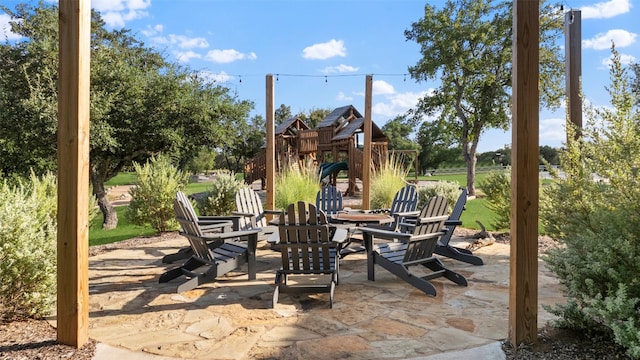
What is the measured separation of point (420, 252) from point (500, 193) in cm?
409

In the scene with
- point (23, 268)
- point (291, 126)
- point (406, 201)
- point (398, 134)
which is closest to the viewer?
point (23, 268)

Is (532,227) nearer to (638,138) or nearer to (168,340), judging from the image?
(638,138)

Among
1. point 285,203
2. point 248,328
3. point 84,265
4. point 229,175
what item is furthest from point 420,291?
point 229,175

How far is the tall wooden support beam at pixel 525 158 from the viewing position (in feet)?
8.64

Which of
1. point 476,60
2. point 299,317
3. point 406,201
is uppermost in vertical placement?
point 476,60

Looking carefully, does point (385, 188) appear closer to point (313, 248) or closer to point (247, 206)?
point (247, 206)

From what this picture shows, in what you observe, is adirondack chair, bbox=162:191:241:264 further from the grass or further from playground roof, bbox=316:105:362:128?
playground roof, bbox=316:105:362:128

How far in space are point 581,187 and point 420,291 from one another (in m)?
1.86

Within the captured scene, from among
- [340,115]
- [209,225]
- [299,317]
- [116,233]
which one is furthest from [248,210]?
[340,115]

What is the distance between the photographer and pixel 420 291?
163 inches

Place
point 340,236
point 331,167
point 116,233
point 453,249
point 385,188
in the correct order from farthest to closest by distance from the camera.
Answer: point 331,167, point 116,233, point 385,188, point 453,249, point 340,236

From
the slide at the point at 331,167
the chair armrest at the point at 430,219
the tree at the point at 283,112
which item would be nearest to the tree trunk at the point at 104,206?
the chair armrest at the point at 430,219

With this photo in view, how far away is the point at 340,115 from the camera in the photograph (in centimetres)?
2083

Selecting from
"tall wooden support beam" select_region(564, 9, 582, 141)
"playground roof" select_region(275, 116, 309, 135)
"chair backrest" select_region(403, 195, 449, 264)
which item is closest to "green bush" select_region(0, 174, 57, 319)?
"chair backrest" select_region(403, 195, 449, 264)
